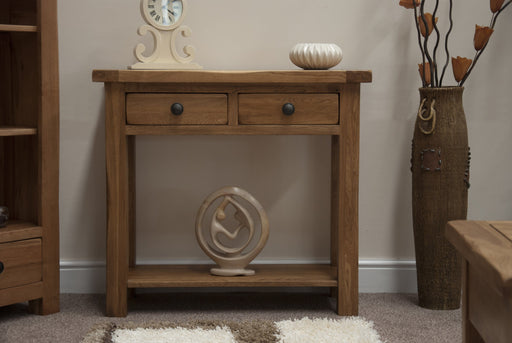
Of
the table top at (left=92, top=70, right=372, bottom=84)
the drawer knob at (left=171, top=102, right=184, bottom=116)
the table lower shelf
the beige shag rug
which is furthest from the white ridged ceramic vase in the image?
the beige shag rug

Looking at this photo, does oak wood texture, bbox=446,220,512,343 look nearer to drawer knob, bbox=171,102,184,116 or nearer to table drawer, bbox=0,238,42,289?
drawer knob, bbox=171,102,184,116

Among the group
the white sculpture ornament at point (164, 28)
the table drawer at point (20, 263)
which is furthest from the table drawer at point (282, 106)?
the table drawer at point (20, 263)

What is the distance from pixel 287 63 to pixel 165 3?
0.49 metres

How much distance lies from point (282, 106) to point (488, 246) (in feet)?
3.93

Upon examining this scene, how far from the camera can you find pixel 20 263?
2.07 meters

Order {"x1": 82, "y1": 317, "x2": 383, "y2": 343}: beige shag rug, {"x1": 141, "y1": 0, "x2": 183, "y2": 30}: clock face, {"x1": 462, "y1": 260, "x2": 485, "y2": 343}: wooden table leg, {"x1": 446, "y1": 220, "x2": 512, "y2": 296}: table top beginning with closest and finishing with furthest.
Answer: {"x1": 446, "y1": 220, "x2": 512, "y2": 296}: table top, {"x1": 462, "y1": 260, "x2": 485, "y2": 343}: wooden table leg, {"x1": 82, "y1": 317, "x2": 383, "y2": 343}: beige shag rug, {"x1": 141, "y1": 0, "x2": 183, "y2": 30}: clock face

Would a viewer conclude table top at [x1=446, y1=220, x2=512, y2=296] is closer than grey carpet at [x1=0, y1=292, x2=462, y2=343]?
Yes

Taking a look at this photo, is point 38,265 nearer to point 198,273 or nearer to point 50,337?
point 50,337

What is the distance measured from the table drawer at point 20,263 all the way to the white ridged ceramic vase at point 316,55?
1.01 meters

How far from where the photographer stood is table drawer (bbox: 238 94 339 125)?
2.07 metres

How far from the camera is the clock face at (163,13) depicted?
7.13ft

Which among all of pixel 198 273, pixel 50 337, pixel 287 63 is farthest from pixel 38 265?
pixel 287 63

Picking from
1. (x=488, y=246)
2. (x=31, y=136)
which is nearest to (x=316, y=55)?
(x=31, y=136)

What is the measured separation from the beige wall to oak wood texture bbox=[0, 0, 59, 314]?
0.19m
